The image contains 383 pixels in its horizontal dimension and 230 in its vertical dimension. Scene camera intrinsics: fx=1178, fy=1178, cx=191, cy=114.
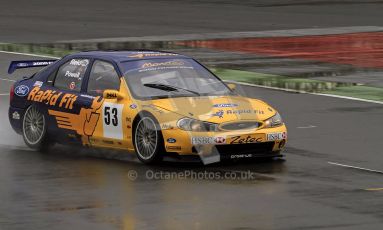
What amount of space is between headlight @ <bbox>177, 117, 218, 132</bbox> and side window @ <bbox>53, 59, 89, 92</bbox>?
1942 millimetres

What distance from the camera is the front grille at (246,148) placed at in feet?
45.4

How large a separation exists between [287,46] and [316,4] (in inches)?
732

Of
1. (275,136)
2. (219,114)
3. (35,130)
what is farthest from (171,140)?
(35,130)

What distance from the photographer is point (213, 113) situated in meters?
14.0

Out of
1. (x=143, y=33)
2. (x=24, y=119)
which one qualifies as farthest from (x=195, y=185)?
(x=143, y=33)

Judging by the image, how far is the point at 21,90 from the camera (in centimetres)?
1608

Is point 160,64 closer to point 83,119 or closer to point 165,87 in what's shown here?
point 165,87

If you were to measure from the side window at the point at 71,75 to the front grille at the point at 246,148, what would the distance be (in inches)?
94.6

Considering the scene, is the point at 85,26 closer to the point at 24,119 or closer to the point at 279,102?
the point at 279,102

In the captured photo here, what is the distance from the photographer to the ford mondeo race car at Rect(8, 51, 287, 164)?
45.5 feet

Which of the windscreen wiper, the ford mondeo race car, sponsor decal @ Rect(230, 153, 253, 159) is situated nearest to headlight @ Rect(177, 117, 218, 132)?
the ford mondeo race car

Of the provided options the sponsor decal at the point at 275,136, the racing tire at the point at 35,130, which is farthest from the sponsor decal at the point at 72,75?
the sponsor decal at the point at 275,136

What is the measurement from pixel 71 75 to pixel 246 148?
2858mm

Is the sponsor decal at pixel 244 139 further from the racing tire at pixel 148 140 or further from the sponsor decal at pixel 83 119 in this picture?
the sponsor decal at pixel 83 119
